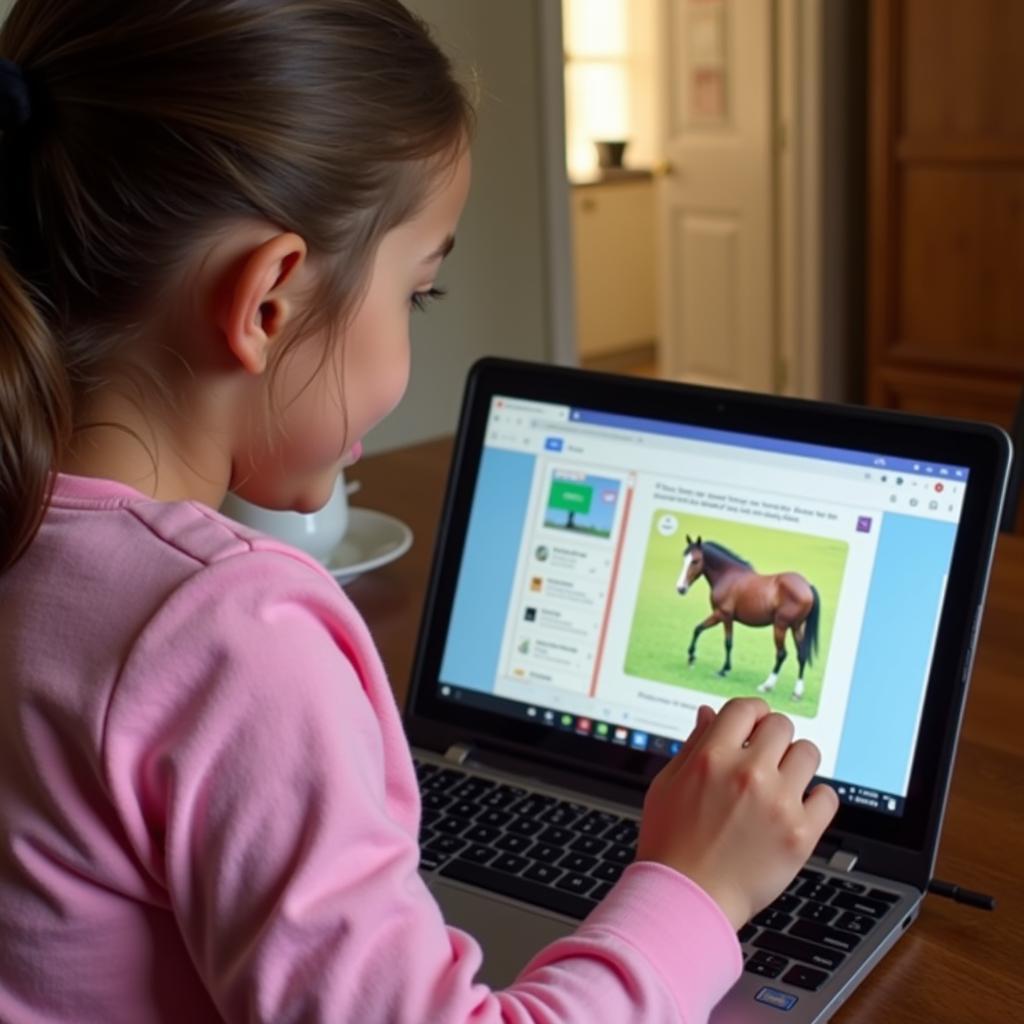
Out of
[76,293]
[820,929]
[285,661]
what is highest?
[76,293]

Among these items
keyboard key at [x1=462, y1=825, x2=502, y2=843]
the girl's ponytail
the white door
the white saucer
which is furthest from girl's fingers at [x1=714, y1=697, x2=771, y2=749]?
the white door

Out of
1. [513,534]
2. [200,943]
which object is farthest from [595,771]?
[200,943]

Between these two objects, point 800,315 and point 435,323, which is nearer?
point 435,323

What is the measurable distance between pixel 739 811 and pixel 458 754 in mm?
352

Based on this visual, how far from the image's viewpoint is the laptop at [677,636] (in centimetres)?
87

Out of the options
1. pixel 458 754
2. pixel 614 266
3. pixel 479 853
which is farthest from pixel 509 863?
pixel 614 266

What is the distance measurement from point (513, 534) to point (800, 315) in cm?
341

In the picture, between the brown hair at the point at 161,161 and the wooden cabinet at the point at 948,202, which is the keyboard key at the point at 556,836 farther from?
the wooden cabinet at the point at 948,202

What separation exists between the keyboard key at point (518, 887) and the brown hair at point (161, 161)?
369mm

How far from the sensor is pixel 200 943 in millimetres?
607

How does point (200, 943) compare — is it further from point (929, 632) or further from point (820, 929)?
point (929, 632)

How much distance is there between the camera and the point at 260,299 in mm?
666

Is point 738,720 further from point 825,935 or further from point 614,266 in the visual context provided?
point 614,266

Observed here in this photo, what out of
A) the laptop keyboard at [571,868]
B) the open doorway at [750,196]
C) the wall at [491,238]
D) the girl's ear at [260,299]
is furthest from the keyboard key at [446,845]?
the open doorway at [750,196]
